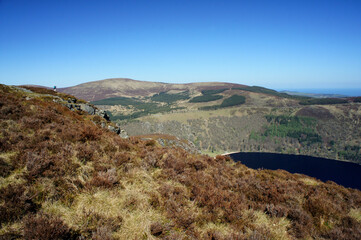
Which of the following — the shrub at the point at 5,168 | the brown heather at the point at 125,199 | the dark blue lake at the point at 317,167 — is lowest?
the dark blue lake at the point at 317,167

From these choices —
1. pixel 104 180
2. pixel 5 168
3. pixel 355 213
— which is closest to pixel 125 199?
pixel 104 180

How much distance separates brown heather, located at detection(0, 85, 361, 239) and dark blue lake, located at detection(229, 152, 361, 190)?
142066mm

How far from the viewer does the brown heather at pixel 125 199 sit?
4996 millimetres

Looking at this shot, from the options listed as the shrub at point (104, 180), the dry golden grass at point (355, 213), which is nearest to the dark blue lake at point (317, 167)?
the dry golden grass at point (355, 213)

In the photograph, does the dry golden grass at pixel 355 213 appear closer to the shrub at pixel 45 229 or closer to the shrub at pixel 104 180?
the shrub at pixel 104 180

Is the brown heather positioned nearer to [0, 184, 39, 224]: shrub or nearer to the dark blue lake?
[0, 184, 39, 224]: shrub

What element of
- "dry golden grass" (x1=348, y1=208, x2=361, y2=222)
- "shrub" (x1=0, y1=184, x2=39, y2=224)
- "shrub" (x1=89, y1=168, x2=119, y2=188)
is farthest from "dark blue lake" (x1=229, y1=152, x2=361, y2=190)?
"shrub" (x1=0, y1=184, x2=39, y2=224)

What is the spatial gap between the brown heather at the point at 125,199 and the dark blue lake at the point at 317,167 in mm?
142066

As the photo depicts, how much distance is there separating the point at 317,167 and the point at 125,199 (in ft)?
637

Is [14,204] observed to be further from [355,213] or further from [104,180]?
[355,213]

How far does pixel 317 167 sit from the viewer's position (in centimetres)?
15038

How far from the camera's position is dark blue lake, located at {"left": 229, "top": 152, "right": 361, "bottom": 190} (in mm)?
127438

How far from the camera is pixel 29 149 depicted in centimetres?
760

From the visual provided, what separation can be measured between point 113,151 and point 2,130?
17.8 ft
